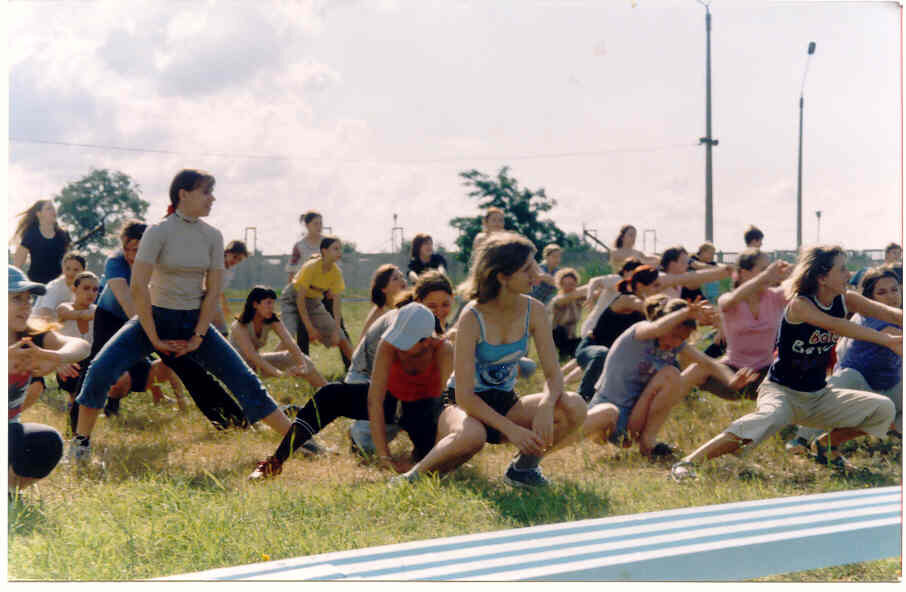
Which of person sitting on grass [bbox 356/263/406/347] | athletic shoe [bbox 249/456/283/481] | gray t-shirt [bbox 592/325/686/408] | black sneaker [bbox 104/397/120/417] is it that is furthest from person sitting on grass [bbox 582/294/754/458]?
black sneaker [bbox 104/397/120/417]

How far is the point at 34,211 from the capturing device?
7.28 metres

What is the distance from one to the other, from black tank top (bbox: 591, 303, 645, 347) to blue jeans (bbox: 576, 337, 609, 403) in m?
0.09

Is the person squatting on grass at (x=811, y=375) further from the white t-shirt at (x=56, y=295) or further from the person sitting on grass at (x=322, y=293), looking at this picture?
the white t-shirt at (x=56, y=295)

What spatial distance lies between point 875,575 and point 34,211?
6632mm

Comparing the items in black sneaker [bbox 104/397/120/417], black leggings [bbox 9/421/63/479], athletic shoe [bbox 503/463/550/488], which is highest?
black leggings [bbox 9/421/63/479]

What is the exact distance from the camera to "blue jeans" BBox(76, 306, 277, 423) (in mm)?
4828

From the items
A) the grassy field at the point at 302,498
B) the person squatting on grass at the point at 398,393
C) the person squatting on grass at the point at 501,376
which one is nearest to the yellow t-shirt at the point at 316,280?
the grassy field at the point at 302,498

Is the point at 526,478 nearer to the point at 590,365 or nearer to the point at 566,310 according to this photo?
the point at 590,365

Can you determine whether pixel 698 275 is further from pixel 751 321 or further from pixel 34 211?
pixel 34 211

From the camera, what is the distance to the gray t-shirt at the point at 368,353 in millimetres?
4934

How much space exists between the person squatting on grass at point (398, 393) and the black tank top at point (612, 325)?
6.40 ft

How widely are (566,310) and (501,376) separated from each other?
447 cm

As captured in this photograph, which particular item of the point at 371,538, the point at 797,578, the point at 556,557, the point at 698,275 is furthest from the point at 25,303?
the point at 698,275

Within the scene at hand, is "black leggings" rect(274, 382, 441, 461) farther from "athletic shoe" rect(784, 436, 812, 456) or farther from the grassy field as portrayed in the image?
"athletic shoe" rect(784, 436, 812, 456)
